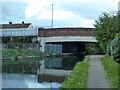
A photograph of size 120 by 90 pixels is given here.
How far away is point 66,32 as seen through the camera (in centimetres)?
4572

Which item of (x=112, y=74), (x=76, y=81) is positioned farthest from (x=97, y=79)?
(x=112, y=74)

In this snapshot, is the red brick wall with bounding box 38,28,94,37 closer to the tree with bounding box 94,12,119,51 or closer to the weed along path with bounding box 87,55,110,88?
the tree with bounding box 94,12,119,51

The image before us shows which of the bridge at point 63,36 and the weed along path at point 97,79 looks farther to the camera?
the bridge at point 63,36

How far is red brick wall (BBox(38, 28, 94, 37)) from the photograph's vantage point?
44969 millimetres

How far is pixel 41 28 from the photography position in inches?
1854

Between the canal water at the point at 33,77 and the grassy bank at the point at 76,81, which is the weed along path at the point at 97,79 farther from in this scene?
the canal water at the point at 33,77

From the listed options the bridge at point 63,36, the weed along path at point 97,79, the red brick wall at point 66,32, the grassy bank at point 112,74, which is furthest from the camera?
the red brick wall at point 66,32

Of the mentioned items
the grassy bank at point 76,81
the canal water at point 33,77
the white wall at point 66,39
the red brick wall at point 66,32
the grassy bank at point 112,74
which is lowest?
the canal water at point 33,77

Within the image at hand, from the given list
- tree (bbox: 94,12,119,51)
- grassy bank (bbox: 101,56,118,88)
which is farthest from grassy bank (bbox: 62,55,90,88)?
tree (bbox: 94,12,119,51)

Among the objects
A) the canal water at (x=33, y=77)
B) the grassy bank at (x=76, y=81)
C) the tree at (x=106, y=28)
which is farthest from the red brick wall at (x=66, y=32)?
the grassy bank at (x=76, y=81)

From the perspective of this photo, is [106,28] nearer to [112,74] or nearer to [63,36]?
[112,74]

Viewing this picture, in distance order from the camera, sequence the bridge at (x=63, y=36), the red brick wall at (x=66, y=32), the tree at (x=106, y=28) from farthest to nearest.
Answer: the red brick wall at (x=66, y=32)
the bridge at (x=63, y=36)
the tree at (x=106, y=28)

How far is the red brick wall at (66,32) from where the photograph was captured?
45.0m

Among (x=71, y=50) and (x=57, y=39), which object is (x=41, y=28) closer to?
(x=57, y=39)
